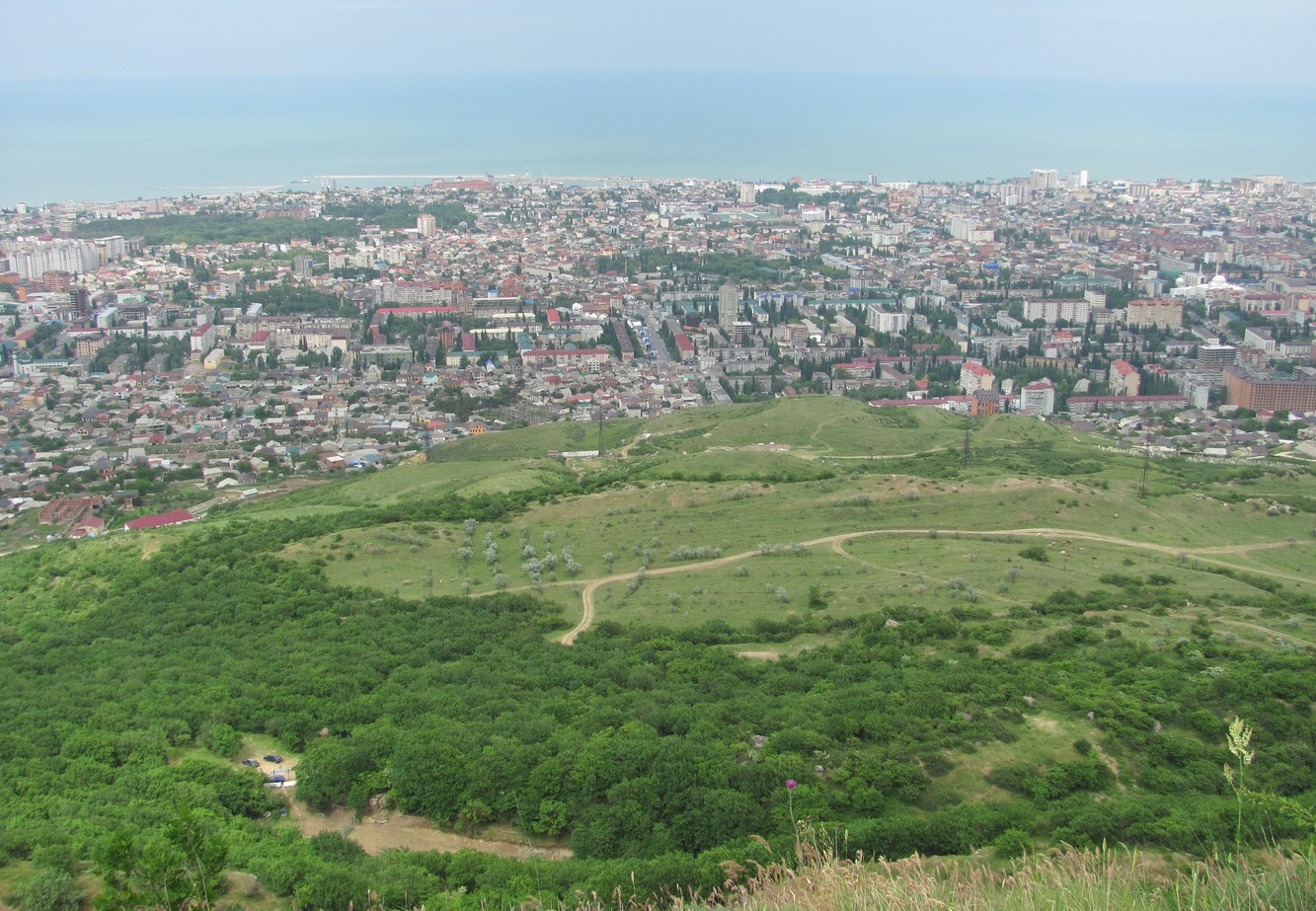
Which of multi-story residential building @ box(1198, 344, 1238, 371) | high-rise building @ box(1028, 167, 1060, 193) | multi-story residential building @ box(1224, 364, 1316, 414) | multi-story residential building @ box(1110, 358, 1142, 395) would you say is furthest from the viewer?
high-rise building @ box(1028, 167, 1060, 193)

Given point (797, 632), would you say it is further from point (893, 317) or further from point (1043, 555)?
point (893, 317)

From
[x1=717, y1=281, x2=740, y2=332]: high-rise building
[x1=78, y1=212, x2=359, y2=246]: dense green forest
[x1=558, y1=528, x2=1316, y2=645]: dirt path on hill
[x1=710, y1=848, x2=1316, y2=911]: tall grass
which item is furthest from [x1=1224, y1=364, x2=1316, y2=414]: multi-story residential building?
[x1=78, y1=212, x2=359, y2=246]: dense green forest

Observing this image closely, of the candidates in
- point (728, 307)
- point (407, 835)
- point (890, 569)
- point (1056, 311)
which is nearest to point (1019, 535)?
point (890, 569)

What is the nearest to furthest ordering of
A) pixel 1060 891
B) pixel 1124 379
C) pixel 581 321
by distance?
pixel 1060 891 < pixel 1124 379 < pixel 581 321

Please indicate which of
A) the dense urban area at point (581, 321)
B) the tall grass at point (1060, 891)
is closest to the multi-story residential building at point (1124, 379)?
the dense urban area at point (581, 321)

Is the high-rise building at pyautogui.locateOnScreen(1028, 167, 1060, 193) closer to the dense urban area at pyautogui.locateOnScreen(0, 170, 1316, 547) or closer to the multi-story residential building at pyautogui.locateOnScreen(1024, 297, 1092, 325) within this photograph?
the dense urban area at pyautogui.locateOnScreen(0, 170, 1316, 547)

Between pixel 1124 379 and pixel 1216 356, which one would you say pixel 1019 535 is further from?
pixel 1216 356
